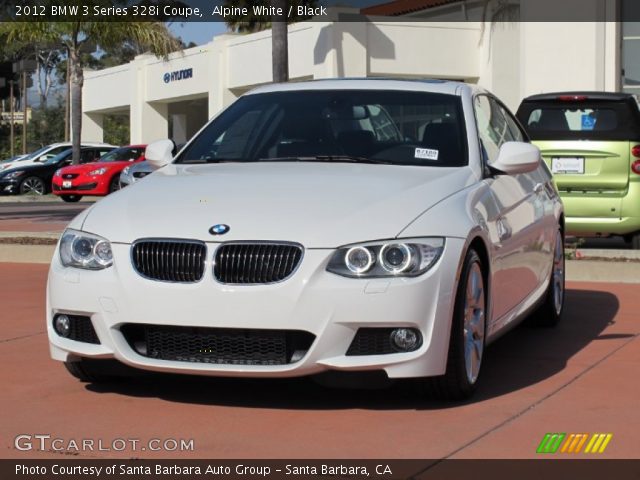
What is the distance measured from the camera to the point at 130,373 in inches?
240

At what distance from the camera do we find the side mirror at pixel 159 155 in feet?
23.8

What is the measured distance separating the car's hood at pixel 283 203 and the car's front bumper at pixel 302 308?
14 cm

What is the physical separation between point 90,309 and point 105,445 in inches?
33.8

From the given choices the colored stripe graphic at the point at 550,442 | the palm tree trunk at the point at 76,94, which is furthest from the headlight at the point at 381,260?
the palm tree trunk at the point at 76,94

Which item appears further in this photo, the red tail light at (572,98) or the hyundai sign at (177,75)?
the hyundai sign at (177,75)

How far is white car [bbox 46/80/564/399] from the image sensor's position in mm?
5562

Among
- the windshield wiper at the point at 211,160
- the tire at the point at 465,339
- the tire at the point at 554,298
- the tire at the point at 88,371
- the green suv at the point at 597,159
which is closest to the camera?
the tire at the point at 465,339

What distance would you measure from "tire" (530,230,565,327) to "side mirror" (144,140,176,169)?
2.59m

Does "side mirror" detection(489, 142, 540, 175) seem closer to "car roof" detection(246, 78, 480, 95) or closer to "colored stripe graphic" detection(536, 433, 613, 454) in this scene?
"car roof" detection(246, 78, 480, 95)

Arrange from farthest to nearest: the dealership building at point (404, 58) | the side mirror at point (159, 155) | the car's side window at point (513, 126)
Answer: the dealership building at point (404, 58), the car's side window at point (513, 126), the side mirror at point (159, 155)

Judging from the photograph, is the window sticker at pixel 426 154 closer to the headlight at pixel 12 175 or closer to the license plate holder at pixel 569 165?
the license plate holder at pixel 569 165

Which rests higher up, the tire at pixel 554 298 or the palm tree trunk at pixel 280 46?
the palm tree trunk at pixel 280 46

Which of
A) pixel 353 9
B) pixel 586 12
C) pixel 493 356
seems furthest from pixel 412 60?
pixel 493 356

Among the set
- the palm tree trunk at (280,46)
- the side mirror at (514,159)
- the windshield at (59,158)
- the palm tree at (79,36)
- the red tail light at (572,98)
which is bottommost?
the windshield at (59,158)
